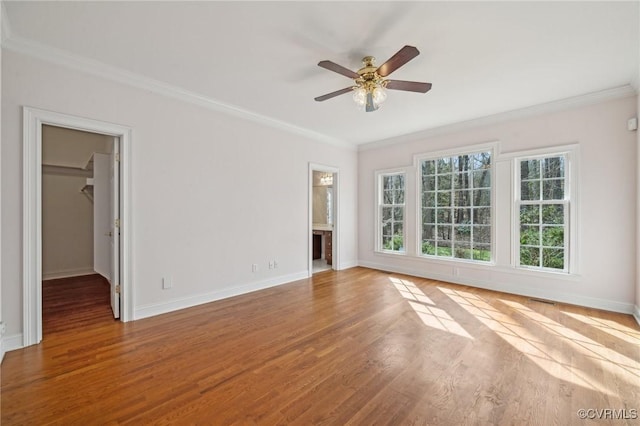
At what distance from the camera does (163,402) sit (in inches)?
69.9

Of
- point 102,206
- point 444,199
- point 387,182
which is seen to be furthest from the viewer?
point 387,182

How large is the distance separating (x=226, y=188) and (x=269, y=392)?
282 centimetres

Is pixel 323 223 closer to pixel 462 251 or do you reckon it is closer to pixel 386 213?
pixel 386 213

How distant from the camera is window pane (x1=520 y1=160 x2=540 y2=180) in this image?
4.02 metres

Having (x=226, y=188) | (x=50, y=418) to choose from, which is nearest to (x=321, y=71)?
(x=226, y=188)

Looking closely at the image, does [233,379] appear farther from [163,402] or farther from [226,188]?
[226,188]

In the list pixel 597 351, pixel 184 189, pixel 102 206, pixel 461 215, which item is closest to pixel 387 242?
pixel 461 215

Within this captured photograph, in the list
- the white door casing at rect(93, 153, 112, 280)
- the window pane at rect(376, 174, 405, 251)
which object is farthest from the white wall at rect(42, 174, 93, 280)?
the window pane at rect(376, 174, 405, 251)

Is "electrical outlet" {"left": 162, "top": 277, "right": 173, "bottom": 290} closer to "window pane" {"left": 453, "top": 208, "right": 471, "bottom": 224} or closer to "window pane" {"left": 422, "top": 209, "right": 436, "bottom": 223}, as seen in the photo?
"window pane" {"left": 422, "top": 209, "right": 436, "bottom": 223}

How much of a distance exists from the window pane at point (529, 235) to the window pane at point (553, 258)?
0.16 m

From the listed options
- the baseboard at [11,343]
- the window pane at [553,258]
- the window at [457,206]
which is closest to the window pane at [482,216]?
the window at [457,206]

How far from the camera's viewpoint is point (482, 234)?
14.9ft

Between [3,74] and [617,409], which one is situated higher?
[3,74]

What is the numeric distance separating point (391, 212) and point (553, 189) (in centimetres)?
267
